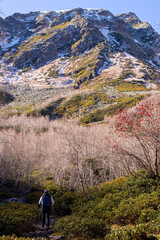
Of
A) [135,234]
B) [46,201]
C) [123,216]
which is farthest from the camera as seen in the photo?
[46,201]

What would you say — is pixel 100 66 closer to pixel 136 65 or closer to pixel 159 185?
pixel 136 65

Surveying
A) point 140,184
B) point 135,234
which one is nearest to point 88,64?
point 140,184

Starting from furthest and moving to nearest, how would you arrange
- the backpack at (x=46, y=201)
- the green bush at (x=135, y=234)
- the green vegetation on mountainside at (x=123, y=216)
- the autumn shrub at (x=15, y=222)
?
1. the backpack at (x=46, y=201)
2. the autumn shrub at (x=15, y=222)
3. the green vegetation on mountainside at (x=123, y=216)
4. the green bush at (x=135, y=234)

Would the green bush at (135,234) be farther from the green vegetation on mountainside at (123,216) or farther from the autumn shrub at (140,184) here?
the autumn shrub at (140,184)

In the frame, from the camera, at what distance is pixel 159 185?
10141mm

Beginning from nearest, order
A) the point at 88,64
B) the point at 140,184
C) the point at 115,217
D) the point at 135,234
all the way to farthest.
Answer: the point at 135,234 → the point at 115,217 → the point at 140,184 → the point at 88,64

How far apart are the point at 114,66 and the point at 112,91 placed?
2305 inches

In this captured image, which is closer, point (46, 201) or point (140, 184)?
point (46, 201)

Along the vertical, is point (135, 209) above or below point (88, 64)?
below

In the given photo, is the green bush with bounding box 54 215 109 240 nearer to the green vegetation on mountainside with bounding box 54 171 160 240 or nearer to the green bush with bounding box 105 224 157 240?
the green vegetation on mountainside with bounding box 54 171 160 240

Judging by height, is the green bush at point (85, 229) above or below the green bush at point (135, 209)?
below

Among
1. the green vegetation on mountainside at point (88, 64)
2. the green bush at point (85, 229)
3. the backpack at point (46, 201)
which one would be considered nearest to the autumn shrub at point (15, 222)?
the backpack at point (46, 201)

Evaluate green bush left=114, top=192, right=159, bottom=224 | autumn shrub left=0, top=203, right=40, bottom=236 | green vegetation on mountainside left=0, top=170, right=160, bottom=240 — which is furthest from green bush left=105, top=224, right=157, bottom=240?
autumn shrub left=0, top=203, right=40, bottom=236

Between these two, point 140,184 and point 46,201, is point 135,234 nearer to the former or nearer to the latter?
point 46,201
